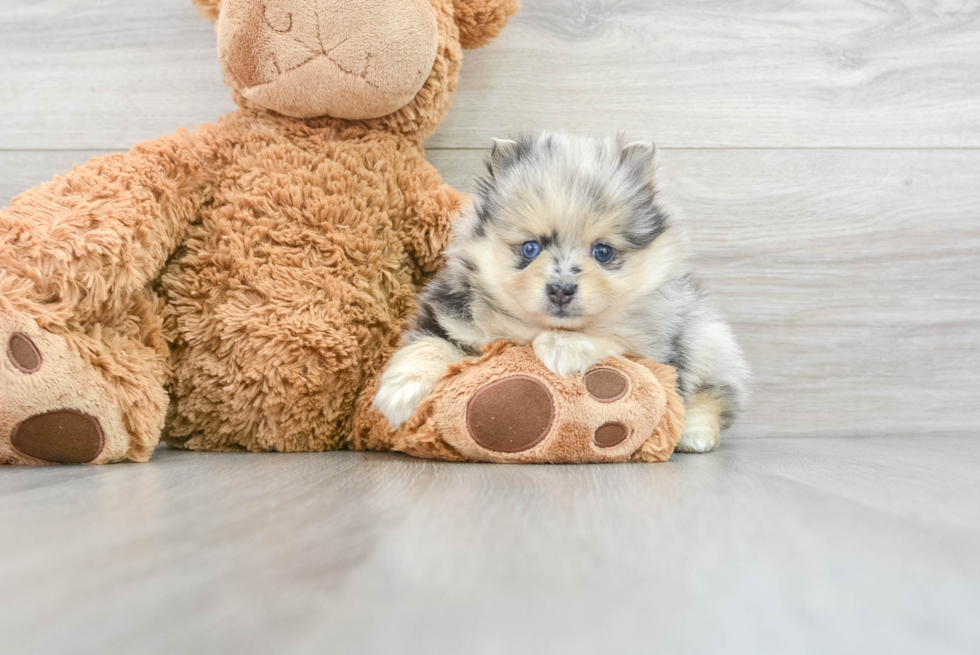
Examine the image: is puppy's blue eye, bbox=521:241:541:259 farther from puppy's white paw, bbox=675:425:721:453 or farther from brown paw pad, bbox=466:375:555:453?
puppy's white paw, bbox=675:425:721:453

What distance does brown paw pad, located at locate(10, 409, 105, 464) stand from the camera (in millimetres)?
1005

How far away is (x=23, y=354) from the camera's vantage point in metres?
1.00

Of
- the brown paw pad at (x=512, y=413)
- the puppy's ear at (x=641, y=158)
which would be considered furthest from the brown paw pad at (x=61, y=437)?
the puppy's ear at (x=641, y=158)

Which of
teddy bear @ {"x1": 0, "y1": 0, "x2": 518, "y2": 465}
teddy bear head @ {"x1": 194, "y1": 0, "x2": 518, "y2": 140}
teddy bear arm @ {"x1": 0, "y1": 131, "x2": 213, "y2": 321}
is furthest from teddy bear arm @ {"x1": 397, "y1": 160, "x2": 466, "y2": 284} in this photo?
teddy bear arm @ {"x1": 0, "y1": 131, "x2": 213, "y2": 321}

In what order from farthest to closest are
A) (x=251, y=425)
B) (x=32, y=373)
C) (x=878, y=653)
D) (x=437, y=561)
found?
(x=251, y=425) < (x=32, y=373) < (x=437, y=561) < (x=878, y=653)

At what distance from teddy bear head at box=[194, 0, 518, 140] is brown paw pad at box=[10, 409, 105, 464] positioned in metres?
0.60

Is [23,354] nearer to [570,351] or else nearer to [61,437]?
[61,437]

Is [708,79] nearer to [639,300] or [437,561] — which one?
[639,300]

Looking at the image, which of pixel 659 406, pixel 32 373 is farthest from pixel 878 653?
pixel 32 373

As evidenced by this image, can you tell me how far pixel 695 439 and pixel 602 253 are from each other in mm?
390

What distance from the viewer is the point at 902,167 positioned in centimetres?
162

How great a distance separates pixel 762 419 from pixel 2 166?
1.76 m

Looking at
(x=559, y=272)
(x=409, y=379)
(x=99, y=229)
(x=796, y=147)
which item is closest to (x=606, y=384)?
(x=559, y=272)

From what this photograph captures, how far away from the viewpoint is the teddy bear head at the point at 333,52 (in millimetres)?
1162
